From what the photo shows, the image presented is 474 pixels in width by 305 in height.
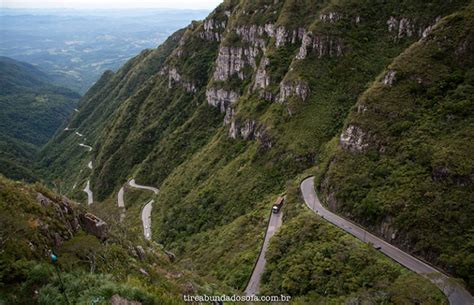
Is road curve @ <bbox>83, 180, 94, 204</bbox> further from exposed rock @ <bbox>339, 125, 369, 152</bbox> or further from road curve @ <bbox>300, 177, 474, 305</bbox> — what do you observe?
exposed rock @ <bbox>339, 125, 369, 152</bbox>

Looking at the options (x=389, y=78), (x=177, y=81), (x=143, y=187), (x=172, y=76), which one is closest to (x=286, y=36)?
(x=389, y=78)

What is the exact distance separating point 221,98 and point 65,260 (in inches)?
4895

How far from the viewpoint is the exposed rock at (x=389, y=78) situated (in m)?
75.5

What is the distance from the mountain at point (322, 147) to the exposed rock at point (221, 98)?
2.32ft

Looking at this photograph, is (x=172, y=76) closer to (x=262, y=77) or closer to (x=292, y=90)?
(x=262, y=77)

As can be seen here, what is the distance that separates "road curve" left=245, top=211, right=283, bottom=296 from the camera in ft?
197

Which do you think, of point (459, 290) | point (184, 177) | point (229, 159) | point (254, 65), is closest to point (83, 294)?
point (459, 290)

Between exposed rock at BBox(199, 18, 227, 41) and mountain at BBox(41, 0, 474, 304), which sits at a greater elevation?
exposed rock at BBox(199, 18, 227, 41)

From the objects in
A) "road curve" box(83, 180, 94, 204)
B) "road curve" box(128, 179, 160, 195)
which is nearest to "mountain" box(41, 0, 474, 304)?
"road curve" box(128, 179, 160, 195)

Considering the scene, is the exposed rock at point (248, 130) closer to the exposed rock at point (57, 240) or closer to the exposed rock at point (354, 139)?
the exposed rock at point (354, 139)

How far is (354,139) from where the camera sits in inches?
2891

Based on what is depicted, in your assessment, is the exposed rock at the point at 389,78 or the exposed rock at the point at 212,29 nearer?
the exposed rock at the point at 389,78

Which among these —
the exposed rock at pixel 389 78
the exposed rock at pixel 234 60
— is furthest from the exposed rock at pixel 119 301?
the exposed rock at pixel 234 60

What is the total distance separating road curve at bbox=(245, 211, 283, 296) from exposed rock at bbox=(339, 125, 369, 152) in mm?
19718
